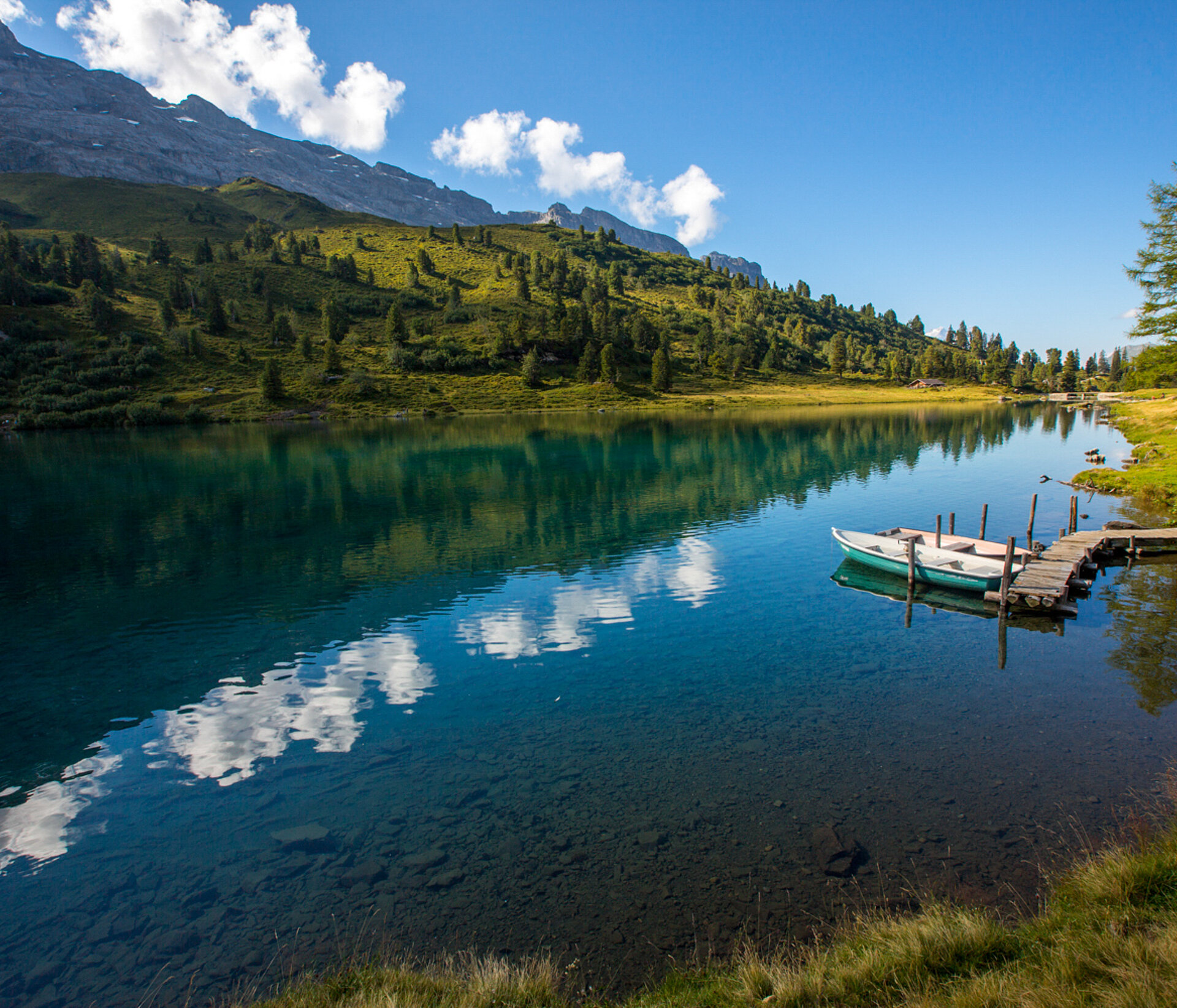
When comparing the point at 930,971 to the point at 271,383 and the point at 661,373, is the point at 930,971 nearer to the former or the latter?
the point at 271,383

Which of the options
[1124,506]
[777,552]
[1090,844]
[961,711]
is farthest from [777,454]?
[1090,844]

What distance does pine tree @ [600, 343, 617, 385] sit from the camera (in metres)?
178

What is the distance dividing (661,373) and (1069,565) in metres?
157

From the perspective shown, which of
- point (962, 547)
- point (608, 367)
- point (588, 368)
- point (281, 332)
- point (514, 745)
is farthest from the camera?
point (281, 332)

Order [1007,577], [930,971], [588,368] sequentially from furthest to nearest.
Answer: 1. [588,368]
2. [1007,577]
3. [930,971]

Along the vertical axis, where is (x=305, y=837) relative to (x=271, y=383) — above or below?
below

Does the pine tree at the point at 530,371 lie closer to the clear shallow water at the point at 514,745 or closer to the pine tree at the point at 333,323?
the pine tree at the point at 333,323

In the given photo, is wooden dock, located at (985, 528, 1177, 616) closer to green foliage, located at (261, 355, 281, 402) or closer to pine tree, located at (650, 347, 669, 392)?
pine tree, located at (650, 347, 669, 392)

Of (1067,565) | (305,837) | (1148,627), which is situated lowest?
(305,837)

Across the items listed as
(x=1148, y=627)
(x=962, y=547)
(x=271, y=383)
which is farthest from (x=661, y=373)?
(x=1148, y=627)

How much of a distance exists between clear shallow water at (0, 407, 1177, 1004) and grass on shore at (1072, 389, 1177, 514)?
8.77 metres

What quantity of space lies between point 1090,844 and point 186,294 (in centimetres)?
24345

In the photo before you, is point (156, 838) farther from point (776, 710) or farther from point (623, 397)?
point (623, 397)

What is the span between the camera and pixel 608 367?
585ft
